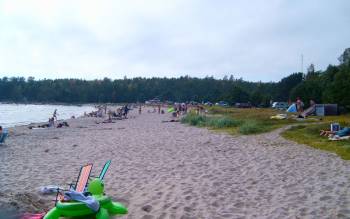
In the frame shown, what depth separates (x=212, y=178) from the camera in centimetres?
938

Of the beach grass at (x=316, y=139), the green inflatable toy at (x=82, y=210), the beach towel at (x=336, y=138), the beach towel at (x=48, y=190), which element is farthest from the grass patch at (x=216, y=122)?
the green inflatable toy at (x=82, y=210)

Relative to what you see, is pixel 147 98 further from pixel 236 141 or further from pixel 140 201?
pixel 140 201

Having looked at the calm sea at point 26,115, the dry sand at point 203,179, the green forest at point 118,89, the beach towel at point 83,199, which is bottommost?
the calm sea at point 26,115

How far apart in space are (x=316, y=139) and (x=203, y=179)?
9.10m

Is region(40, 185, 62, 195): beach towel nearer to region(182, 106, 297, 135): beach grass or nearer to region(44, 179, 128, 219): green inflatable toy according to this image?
region(44, 179, 128, 219): green inflatable toy

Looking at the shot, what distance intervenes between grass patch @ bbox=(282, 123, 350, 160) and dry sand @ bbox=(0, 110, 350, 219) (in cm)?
66

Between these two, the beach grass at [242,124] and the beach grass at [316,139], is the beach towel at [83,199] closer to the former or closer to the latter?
the beach grass at [316,139]

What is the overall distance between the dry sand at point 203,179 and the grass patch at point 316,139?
26.2 inches

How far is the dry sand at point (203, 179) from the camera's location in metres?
6.86

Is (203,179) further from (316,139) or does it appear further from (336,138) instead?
(316,139)

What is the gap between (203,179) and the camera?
9297mm

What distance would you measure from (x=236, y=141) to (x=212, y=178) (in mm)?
→ 8131

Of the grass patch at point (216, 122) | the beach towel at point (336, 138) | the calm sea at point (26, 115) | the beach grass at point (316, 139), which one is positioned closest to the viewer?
the beach grass at point (316, 139)

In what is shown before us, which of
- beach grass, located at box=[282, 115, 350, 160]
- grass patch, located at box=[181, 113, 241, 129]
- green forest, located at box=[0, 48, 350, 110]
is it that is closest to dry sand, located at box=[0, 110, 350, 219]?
beach grass, located at box=[282, 115, 350, 160]
